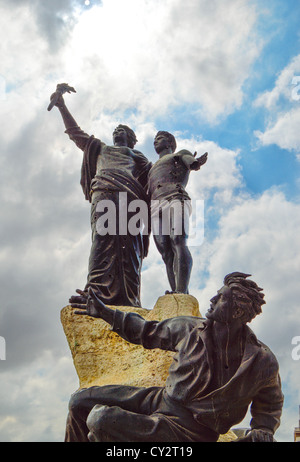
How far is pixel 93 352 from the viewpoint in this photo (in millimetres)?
5152

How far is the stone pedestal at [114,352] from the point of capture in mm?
4625

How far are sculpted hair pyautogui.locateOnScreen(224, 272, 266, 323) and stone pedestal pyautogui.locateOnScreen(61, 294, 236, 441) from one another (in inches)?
50.4

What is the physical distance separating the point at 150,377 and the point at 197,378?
116cm

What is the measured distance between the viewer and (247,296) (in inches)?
135

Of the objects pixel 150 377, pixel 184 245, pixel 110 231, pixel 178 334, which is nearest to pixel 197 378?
pixel 178 334

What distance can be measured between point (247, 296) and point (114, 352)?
203 centimetres

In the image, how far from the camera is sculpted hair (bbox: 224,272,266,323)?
11.2 feet

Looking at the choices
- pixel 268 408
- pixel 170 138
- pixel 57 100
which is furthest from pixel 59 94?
pixel 268 408

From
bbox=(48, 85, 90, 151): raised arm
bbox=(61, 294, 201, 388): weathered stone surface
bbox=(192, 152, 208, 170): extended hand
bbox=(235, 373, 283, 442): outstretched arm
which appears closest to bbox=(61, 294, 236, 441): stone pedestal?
bbox=(61, 294, 201, 388): weathered stone surface

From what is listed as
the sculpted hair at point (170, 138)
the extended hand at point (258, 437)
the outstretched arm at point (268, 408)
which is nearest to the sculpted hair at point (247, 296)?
the outstretched arm at point (268, 408)

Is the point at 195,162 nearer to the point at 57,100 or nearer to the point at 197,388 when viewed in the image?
the point at 57,100

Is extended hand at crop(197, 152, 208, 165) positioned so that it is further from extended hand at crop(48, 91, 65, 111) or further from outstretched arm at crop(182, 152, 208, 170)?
extended hand at crop(48, 91, 65, 111)
